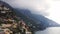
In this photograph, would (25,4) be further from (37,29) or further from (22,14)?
(37,29)

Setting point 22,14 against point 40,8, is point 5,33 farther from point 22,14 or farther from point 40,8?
point 40,8

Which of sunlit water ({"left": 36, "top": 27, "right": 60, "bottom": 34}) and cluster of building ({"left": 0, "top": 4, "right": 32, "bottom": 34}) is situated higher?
cluster of building ({"left": 0, "top": 4, "right": 32, "bottom": 34})

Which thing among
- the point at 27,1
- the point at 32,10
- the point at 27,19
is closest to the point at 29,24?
the point at 27,19

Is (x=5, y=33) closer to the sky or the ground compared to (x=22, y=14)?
closer to the ground

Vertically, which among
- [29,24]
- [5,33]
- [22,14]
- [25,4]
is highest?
[25,4]

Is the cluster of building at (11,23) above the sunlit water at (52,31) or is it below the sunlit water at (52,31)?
above

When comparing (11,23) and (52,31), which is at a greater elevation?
(11,23)
